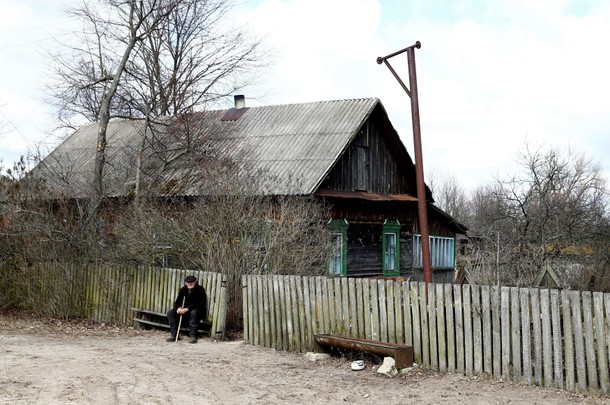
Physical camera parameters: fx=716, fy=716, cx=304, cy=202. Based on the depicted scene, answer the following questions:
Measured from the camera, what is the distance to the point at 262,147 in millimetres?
21641

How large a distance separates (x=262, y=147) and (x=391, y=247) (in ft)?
17.4

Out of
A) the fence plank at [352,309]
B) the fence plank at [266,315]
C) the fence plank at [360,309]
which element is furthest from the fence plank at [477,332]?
the fence plank at [266,315]

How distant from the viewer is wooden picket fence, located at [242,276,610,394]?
7.98 meters

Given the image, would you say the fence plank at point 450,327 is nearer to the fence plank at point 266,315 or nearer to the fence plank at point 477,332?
the fence plank at point 477,332

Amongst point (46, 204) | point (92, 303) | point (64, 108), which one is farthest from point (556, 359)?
point (64, 108)

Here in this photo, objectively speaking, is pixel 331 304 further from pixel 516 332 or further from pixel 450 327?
pixel 516 332

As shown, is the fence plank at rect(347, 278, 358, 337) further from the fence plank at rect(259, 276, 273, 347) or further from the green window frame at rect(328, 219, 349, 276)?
the green window frame at rect(328, 219, 349, 276)

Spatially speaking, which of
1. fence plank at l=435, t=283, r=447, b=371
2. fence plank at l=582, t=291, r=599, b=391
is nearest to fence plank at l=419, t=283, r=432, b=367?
fence plank at l=435, t=283, r=447, b=371

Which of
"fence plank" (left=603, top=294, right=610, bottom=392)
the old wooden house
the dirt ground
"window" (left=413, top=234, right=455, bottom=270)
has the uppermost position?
the old wooden house

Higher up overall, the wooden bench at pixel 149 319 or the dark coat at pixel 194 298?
the dark coat at pixel 194 298

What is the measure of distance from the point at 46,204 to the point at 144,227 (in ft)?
9.24

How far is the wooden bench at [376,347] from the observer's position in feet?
30.7

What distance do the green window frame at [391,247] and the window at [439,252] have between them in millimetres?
1070

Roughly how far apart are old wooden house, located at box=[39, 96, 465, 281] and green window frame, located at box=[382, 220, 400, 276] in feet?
0.11
